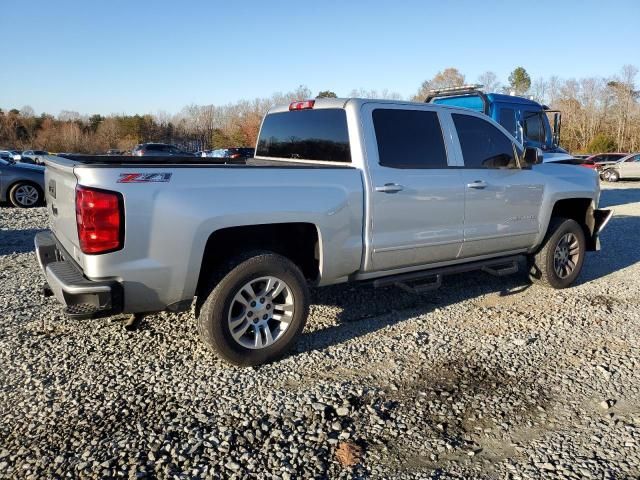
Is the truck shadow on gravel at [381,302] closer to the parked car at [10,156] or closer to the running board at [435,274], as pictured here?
the running board at [435,274]

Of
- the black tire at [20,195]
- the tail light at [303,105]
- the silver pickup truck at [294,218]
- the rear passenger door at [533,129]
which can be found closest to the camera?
the silver pickup truck at [294,218]

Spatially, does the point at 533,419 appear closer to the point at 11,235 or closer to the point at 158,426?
the point at 158,426

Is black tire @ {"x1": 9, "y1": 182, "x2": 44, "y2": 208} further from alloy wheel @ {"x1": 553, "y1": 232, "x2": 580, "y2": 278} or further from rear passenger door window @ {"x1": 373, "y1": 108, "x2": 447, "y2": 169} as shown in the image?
alloy wheel @ {"x1": 553, "y1": 232, "x2": 580, "y2": 278}

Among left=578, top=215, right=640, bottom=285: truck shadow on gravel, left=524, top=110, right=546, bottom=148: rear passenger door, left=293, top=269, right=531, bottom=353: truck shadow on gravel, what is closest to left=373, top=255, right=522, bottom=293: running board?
left=293, top=269, right=531, bottom=353: truck shadow on gravel

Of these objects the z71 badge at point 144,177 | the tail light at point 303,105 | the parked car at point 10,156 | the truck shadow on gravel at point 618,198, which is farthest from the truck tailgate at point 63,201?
the truck shadow on gravel at point 618,198

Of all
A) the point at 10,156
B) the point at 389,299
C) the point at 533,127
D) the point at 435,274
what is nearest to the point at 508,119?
the point at 533,127

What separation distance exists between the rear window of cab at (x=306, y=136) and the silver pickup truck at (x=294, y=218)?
0.05 feet

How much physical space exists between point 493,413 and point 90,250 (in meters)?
2.73

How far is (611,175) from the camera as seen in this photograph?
25.9m

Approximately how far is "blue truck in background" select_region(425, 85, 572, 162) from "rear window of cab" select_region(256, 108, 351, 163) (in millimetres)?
6055

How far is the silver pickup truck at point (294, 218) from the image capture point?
10.5 feet

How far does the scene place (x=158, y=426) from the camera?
2.95 m

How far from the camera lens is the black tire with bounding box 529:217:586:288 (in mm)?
5750

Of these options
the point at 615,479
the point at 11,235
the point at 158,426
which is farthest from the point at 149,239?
the point at 11,235
